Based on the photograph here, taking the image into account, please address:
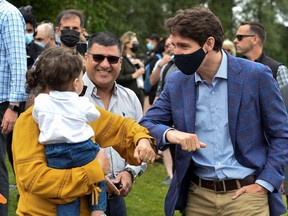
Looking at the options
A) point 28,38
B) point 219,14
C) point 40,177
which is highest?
point 40,177

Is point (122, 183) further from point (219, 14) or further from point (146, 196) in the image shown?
point (219, 14)

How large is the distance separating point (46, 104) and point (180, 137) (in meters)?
0.84

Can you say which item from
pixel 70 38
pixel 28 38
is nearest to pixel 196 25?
pixel 70 38

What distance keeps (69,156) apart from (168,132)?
0.73m

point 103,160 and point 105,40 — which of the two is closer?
point 103,160

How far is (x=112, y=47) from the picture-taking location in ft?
18.5

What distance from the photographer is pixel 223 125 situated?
16.1 ft

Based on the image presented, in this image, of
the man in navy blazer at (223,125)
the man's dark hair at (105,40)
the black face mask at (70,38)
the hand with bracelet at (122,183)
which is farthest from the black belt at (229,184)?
the black face mask at (70,38)

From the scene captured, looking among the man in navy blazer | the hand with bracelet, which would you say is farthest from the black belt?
the hand with bracelet

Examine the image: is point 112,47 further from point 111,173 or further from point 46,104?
point 46,104

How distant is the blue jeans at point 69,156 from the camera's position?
4375mm

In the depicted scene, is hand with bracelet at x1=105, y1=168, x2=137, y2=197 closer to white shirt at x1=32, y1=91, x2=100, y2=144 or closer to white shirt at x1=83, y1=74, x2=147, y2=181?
white shirt at x1=83, y1=74, x2=147, y2=181

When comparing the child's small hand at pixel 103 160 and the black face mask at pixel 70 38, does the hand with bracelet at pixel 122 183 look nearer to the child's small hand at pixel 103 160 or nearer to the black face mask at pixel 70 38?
the child's small hand at pixel 103 160

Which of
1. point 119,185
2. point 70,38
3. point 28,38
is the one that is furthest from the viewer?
point 28,38
